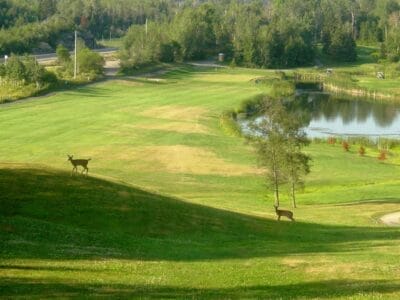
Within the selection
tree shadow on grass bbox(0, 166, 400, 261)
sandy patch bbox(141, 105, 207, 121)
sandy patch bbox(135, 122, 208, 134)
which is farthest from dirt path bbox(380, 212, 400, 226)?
sandy patch bbox(141, 105, 207, 121)

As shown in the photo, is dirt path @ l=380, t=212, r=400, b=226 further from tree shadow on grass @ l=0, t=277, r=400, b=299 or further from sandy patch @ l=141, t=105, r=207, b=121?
sandy patch @ l=141, t=105, r=207, b=121

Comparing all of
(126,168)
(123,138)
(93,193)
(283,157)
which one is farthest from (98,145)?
(93,193)

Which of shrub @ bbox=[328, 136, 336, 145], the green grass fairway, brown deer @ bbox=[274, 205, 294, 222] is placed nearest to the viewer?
the green grass fairway

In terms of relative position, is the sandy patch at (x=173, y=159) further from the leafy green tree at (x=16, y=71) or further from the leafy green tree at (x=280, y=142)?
the leafy green tree at (x=16, y=71)

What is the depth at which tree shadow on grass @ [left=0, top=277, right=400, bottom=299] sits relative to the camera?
2106 cm

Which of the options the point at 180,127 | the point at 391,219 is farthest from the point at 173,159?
the point at 391,219

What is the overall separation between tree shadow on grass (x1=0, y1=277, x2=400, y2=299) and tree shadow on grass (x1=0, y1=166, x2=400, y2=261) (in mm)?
4144

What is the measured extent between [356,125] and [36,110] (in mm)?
49478

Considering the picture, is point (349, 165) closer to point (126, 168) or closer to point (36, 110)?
point (126, 168)

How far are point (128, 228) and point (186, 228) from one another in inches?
136

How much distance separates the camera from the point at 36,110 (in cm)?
10206

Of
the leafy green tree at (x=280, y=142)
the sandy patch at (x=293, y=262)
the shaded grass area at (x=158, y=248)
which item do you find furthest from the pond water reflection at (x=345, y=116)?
the sandy patch at (x=293, y=262)

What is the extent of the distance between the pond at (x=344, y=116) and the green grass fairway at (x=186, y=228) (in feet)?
71.5

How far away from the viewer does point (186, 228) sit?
3559 centimetres
